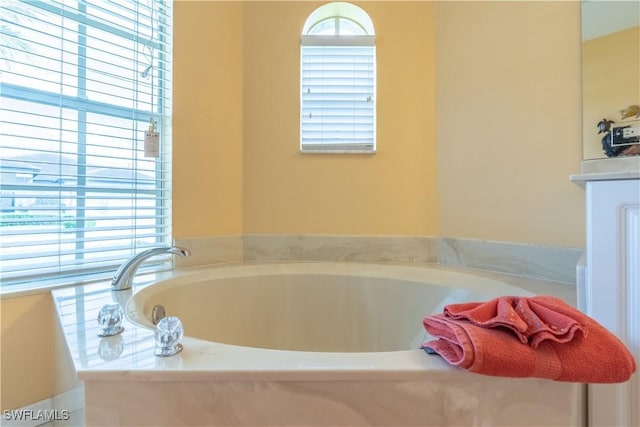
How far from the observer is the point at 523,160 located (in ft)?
4.34

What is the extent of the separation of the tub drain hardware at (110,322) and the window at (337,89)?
1.18 metres

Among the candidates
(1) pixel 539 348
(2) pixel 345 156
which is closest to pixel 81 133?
(2) pixel 345 156

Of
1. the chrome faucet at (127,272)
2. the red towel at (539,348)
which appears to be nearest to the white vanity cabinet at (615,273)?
the red towel at (539,348)

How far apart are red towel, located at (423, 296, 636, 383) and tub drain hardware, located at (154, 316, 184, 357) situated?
1.68 ft

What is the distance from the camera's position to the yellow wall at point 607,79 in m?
1.05

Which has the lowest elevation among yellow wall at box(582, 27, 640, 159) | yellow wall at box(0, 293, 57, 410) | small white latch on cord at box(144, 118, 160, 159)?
yellow wall at box(0, 293, 57, 410)

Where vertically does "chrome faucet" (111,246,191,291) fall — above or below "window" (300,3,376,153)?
below

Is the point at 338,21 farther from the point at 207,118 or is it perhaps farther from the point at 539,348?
the point at 539,348

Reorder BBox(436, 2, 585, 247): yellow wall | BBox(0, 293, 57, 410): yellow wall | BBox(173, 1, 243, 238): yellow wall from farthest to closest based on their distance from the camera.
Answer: BBox(173, 1, 243, 238): yellow wall, BBox(436, 2, 585, 247): yellow wall, BBox(0, 293, 57, 410): yellow wall

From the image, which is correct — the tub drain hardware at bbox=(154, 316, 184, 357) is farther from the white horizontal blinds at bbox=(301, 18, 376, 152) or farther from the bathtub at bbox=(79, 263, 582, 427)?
the white horizontal blinds at bbox=(301, 18, 376, 152)

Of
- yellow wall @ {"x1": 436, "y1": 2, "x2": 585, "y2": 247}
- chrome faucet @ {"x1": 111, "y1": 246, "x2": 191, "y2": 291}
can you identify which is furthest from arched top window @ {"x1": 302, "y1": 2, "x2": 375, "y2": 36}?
chrome faucet @ {"x1": 111, "y1": 246, "x2": 191, "y2": 291}

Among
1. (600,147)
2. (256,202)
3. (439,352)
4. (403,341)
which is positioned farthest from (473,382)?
(256,202)

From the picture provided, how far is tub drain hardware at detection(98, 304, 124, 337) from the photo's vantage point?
27.0 inches

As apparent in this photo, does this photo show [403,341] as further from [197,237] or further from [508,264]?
[197,237]
